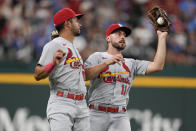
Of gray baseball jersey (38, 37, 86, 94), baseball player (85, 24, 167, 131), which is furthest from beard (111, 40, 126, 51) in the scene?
gray baseball jersey (38, 37, 86, 94)

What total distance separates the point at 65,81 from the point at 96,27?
15.0 feet

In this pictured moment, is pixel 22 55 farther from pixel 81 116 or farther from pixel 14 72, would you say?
pixel 81 116

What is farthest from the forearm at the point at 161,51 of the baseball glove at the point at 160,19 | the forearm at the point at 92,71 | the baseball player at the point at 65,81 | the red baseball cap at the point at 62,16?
the red baseball cap at the point at 62,16

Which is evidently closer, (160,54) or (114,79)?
(160,54)

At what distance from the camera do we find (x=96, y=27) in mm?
9133

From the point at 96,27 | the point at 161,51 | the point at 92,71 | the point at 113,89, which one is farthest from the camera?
the point at 96,27

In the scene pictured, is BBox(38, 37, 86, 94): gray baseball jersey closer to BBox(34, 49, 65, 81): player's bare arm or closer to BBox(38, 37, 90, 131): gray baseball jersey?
BBox(38, 37, 90, 131): gray baseball jersey

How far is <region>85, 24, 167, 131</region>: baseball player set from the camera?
5.57 meters

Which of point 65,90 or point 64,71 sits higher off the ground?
point 64,71

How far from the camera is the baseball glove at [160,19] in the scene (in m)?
5.58

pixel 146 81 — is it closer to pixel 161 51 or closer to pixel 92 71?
pixel 161 51

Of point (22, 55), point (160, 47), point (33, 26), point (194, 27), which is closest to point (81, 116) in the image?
point (160, 47)

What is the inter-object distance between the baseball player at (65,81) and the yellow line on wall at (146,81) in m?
3.72

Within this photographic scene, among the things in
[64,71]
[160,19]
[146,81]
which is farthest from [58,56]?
[146,81]
